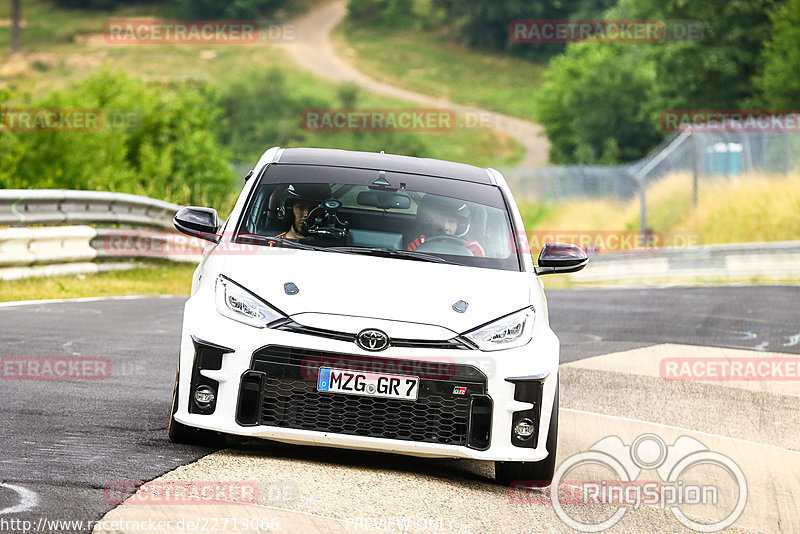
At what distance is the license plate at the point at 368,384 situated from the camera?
5.93m

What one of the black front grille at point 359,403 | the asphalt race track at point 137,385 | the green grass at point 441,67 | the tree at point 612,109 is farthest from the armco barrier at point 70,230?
the green grass at point 441,67

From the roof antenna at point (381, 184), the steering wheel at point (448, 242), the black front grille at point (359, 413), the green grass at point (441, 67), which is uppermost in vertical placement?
the roof antenna at point (381, 184)

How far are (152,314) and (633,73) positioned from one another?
6060 cm

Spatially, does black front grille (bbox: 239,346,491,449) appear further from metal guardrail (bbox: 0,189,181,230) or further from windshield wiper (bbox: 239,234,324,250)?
metal guardrail (bbox: 0,189,181,230)

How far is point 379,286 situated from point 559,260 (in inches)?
59.8

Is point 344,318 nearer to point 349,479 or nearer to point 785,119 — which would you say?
point 349,479

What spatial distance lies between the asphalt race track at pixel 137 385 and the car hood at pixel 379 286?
2.69ft

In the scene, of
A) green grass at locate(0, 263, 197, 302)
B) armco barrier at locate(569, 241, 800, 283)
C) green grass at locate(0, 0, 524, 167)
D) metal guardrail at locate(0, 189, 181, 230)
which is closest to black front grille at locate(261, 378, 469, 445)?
green grass at locate(0, 263, 197, 302)

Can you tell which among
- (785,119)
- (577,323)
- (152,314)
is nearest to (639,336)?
(577,323)

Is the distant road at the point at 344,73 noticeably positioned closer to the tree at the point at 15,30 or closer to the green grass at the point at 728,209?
the tree at the point at 15,30

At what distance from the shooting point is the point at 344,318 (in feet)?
19.6

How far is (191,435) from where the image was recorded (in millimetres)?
6324

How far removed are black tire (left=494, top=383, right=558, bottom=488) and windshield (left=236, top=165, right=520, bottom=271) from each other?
40.1 inches

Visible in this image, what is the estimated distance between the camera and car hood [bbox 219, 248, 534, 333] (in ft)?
19.8
